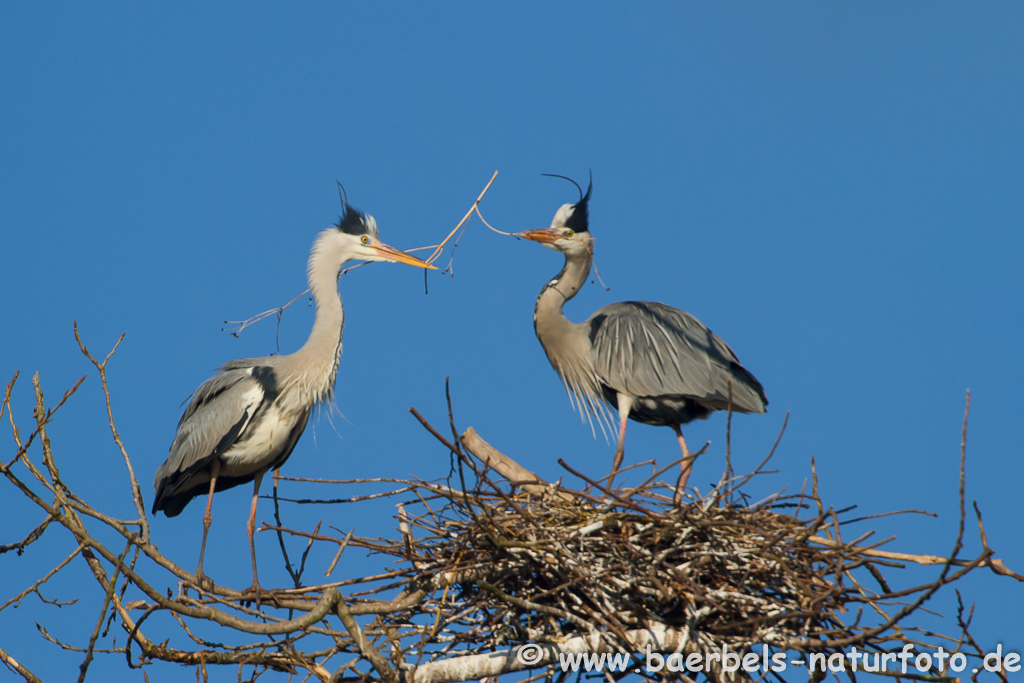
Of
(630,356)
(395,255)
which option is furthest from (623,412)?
(395,255)

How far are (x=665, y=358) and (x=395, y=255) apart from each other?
2.00 m

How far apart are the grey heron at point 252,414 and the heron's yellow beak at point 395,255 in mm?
12

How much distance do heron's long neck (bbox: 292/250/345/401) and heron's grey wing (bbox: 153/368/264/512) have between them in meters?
0.33

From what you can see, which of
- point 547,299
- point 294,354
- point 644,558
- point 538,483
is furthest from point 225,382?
point 644,558

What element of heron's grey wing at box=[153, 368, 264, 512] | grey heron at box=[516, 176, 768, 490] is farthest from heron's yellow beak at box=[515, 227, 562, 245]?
heron's grey wing at box=[153, 368, 264, 512]

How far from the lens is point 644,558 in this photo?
406 centimetres

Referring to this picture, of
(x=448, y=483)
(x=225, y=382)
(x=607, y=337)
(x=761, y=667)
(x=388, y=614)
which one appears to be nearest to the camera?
(x=761, y=667)

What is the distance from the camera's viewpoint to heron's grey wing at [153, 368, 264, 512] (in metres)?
6.18

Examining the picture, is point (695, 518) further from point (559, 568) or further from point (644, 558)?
point (559, 568)

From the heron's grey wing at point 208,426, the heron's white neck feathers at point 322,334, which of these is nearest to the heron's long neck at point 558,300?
the heron's white neck feathers at point 322,334

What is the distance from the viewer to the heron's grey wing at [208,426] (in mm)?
6180

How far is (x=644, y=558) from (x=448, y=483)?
3.23 feet

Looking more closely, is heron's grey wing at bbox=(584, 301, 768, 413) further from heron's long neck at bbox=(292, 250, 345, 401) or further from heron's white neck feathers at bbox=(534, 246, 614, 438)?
heron's long neck at bbox=(292, 250, 345, 401)

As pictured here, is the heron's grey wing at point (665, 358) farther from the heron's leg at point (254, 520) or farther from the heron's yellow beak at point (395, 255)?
the heron's leg at point (254, 520)
